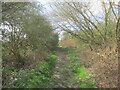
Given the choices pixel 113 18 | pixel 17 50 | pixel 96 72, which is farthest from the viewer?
pixel 113 18

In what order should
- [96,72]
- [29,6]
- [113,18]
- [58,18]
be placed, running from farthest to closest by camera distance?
[58,18] → [113,18] → [29,6] → [96,72]

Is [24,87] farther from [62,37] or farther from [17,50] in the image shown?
[62,37]

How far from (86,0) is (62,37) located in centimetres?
333

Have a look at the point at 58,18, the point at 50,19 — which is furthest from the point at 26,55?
the point at 58,18

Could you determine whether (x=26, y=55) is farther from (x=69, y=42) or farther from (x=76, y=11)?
(x=69, y=42)

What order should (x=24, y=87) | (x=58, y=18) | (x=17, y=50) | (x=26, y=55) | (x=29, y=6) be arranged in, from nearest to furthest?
(x=24, y=87) → (x=29, y=6) → (x=17, y=50) → (x=26, y=55) → (x=58, y=18)

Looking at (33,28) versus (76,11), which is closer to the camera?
(33,28)

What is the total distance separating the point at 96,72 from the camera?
4.93 metres

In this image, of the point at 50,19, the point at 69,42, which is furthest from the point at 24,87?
the point at 69,42

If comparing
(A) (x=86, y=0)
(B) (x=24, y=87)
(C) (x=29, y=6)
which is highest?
(A) (x=86, y=0)

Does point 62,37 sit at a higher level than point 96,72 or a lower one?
higher

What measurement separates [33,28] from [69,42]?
4.24 metres

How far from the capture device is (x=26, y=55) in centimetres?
675

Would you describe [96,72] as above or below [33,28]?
below
